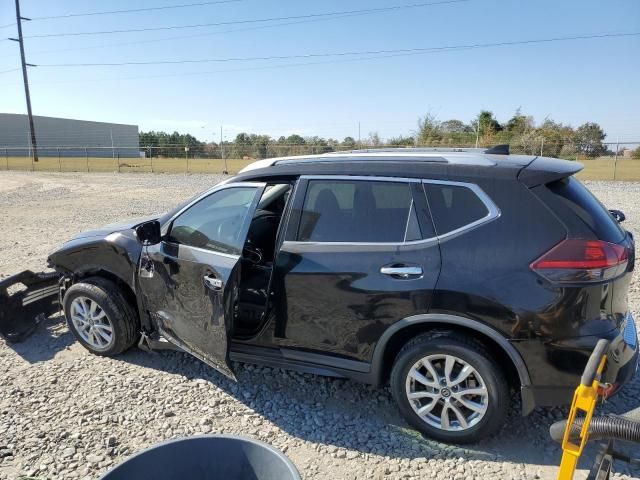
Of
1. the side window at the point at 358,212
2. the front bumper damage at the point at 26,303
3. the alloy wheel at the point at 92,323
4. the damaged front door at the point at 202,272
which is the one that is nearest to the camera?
the side window at the point at 358,212

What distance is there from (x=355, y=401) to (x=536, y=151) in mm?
24066

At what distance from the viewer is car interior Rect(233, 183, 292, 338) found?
3643 millimetres

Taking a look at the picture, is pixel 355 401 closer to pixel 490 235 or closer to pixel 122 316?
pixel 490 235

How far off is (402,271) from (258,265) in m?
A: 1.53

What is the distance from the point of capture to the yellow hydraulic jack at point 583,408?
5.10ft

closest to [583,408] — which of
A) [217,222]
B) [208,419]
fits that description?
[208,419]

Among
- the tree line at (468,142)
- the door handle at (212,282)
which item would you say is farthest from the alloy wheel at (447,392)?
the tree line at (468,142)

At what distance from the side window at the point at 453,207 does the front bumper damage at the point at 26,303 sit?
13.4ft

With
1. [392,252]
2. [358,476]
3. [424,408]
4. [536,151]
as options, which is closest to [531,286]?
[392,252]

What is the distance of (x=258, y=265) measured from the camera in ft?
13.3

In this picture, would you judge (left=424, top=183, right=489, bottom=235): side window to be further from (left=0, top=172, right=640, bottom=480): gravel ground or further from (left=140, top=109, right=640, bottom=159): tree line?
(left=140, top=109, right=640, bottom=159): tree line

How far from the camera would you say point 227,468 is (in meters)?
1.73

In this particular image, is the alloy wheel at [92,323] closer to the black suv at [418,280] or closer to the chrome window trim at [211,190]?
the black suv at [418,280]

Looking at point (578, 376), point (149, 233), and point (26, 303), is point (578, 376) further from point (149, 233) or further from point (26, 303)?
Answer: point (26, 303)
